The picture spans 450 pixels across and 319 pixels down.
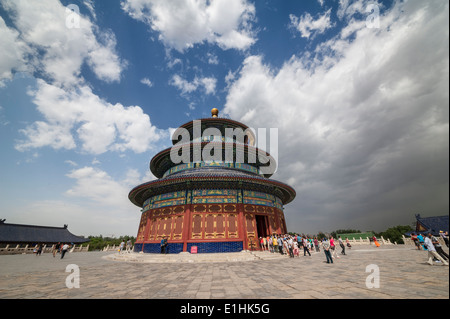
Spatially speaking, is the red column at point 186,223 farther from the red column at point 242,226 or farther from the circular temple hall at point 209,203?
the red column at point 242,226

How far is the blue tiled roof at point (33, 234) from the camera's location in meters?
30.8

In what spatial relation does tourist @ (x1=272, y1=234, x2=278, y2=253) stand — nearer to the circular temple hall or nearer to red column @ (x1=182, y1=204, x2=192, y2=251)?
the circular temple hall

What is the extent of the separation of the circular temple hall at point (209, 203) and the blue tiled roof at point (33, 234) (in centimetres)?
2823

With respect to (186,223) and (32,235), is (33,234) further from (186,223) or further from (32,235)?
(186,223)

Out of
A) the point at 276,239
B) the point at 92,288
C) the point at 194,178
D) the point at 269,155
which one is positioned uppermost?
the point at 269,155

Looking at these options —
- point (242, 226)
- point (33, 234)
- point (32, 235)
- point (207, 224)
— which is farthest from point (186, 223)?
point (33, 234)

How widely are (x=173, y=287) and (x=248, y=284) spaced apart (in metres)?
2.04

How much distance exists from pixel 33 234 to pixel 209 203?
40.7 meters

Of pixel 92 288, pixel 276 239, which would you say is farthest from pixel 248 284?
pixel 276 239

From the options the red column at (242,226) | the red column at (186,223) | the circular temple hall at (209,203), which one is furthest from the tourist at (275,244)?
the red column at (186,223)

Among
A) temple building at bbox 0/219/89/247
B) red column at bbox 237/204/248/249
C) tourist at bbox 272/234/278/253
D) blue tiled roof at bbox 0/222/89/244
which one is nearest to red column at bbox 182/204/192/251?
red column at bbox 237/204/248/249

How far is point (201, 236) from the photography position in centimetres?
1455
